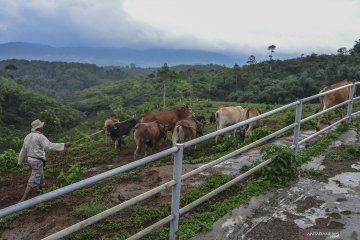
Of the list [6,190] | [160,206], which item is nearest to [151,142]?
[6,190]

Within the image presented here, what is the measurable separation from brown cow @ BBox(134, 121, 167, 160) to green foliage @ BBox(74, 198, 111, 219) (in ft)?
17.0

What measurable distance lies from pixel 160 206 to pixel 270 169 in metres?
1.99

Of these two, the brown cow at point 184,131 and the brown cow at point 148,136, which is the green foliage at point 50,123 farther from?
the brown cow at point 184,131

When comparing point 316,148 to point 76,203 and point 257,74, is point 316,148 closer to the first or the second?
point 76,203

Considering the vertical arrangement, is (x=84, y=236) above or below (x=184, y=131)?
below

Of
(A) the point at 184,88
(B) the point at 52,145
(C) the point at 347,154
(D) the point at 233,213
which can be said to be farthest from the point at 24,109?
(D) the point at 233,213

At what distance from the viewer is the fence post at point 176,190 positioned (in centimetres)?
457

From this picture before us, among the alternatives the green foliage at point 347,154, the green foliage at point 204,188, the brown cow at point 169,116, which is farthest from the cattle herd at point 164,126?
the green foliage at point 204,188

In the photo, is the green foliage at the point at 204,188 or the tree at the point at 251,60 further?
the tree at the point at 251,60

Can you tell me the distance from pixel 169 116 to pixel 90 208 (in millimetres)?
8160

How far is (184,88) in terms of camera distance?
233 ft

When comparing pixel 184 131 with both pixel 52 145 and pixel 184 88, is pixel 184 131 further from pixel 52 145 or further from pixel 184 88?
pixel 184 88

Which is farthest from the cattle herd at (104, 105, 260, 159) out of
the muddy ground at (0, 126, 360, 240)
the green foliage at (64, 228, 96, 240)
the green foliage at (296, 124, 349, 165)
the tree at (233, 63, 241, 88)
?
the tree at (233, 63, 241, 88)

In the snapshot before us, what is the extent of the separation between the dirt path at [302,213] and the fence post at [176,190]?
1.01 feet
